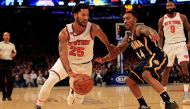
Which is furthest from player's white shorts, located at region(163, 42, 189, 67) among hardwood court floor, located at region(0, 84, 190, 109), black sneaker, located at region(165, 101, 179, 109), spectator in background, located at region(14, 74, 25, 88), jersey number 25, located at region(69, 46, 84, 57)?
spectator in background, located at region(14, 74, 25, 88)

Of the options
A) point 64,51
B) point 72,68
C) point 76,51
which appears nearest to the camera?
point 64,51

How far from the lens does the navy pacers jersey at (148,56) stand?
5754 mm

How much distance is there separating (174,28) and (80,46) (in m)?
3.01

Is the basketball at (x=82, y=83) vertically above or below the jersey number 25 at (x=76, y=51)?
below

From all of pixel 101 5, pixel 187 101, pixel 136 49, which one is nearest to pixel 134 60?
pixel 101 5

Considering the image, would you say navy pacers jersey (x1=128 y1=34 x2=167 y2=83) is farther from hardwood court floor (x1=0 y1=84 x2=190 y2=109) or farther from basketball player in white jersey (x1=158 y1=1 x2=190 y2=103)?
basketball player in white jersey (x1=158 y1=1 x2=190 y2=103)

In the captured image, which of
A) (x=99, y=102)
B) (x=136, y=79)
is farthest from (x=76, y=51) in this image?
(x=99, y=102)

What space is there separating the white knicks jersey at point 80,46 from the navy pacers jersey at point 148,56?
0.67m

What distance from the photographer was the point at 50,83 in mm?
5684

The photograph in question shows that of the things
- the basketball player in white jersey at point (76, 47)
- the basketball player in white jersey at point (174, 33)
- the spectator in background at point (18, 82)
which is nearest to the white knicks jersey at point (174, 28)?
the basketball player in white jersey at point (174, 33)

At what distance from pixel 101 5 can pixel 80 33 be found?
12.9 m

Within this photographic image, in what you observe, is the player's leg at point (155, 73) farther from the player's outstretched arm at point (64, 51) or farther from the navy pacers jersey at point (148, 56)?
the player's outstretched arm at point (64, 51)

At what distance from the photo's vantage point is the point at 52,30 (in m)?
23.5

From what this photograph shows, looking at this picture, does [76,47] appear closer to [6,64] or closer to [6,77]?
[6,64]
